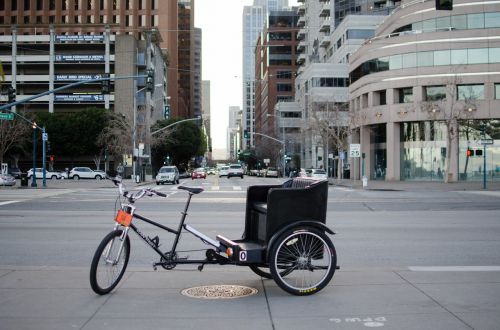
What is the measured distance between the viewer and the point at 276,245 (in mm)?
6488

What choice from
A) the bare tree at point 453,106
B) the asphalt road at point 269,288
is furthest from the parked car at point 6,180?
the bare tree at point 453,106

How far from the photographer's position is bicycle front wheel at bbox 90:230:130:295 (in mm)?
6246

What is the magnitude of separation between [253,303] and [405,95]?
2164 inches

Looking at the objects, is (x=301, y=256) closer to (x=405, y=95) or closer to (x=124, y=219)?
(x=124, y=219)

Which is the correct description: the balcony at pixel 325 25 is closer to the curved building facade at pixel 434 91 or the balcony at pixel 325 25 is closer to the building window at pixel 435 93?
the curved building facade at pixel 434 91

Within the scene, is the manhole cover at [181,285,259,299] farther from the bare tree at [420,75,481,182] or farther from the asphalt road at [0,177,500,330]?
the bare tree at [420,75,481,182]

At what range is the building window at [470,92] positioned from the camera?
5344cm

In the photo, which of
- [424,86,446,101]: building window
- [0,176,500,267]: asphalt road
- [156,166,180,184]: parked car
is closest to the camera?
[0,176,500,267]: asphalt road

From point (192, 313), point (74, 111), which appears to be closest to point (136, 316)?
point (192, 313)

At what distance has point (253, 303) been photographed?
619 cm

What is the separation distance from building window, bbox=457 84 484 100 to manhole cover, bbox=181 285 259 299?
51.1 metres

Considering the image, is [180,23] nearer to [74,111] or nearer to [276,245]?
[74,111]

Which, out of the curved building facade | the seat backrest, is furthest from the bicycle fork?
the curved building facade

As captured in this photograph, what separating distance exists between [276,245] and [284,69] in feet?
473
